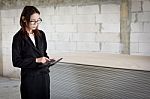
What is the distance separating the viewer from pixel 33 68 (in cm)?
186

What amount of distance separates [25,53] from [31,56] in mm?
49

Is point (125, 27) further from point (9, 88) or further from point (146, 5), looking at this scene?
point (9, 88)

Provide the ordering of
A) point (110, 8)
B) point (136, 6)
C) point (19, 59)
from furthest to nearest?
1. point (110, 8)
2. point (136, 6)
3. point (19, 59)

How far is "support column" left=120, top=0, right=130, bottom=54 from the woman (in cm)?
221

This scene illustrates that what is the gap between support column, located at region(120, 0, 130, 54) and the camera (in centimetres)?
391

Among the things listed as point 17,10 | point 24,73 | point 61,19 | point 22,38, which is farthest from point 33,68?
point 17,10

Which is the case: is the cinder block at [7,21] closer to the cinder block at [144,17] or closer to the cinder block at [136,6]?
the cinder block at [136,6]

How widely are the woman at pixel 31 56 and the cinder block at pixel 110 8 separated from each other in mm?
2264

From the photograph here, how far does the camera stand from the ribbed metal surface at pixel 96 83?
2039 mm

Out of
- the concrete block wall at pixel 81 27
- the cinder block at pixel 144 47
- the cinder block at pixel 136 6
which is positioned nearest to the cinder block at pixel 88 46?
the concrete block wall at pixel 81 27

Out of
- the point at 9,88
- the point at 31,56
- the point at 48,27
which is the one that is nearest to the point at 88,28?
the point at 48,27

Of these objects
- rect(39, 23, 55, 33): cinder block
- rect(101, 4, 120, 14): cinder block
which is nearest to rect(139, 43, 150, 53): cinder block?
rect(101, 4, 120, 14): cinder block

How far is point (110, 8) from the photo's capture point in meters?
4.06

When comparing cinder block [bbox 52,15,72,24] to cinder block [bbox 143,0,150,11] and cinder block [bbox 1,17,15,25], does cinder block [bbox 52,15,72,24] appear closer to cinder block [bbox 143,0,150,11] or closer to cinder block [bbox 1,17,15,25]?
cinder block [bbox 1,17,15,25]
